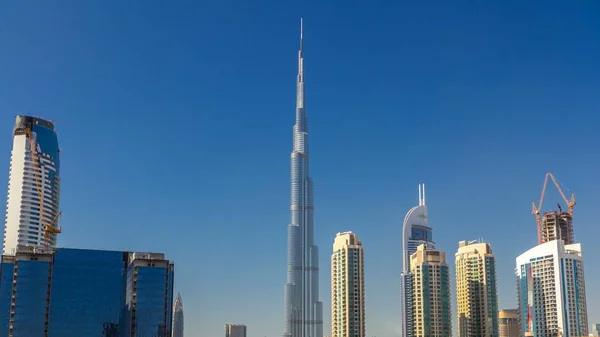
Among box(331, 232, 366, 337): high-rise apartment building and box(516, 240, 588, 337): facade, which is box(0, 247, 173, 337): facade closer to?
box(331, 232, 366, 337): high-rise apartment building

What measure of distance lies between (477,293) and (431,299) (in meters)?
13.5

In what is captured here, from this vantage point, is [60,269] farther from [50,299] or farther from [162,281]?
[162,281]

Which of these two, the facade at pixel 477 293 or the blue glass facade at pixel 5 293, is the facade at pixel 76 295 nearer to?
the blue glass facade at pixel 5 293

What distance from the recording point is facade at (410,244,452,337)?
16675cm

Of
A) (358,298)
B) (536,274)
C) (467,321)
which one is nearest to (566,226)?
(536,274)

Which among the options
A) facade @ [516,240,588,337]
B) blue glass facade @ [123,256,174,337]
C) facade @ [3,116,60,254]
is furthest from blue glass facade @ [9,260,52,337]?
facade @ [516,240,588,337]

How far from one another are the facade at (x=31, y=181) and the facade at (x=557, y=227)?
117 meters

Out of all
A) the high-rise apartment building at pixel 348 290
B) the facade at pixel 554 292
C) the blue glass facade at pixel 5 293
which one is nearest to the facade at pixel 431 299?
the high-rise apartment building at pixel 348 290

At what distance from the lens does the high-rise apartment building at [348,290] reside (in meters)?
179

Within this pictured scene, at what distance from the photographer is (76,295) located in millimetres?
133500

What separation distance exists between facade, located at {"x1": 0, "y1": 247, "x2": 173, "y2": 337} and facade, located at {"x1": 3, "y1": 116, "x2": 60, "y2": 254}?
54.9 metres

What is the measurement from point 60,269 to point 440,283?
79.6 m

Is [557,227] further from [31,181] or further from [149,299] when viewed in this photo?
[31,181]

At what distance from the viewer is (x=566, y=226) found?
617ft
